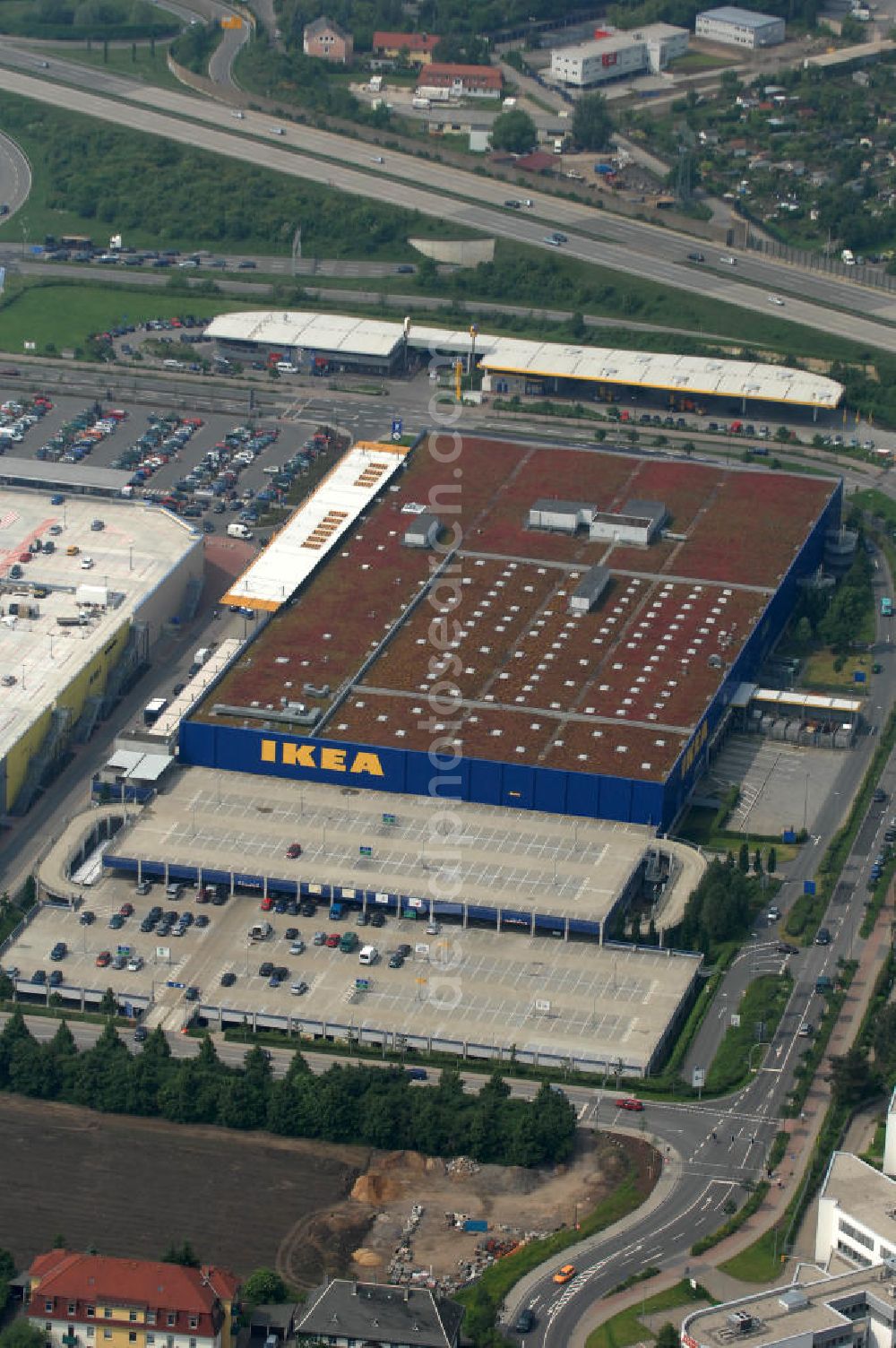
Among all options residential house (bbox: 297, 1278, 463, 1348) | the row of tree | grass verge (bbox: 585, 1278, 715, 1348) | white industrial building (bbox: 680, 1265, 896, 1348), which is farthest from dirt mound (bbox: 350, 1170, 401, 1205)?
white industrial building (bbox: 680, 1265, 896, 1348)

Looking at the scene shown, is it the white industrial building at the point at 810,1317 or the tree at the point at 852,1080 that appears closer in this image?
the white industrial building at the point at 810,1317

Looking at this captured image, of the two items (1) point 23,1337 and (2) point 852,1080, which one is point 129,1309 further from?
(2) point 852,1080

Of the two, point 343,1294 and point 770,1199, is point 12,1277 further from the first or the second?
point 770,1199

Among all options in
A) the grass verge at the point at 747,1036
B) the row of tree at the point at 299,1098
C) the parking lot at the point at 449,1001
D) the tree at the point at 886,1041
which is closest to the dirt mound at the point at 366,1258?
the row of tree at the point at 299,1098

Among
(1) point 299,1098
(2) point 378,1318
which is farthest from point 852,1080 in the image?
(2) point 378,1318

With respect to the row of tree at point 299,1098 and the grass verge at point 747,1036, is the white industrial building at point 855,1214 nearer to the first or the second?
the grass verge at point 747,1036
